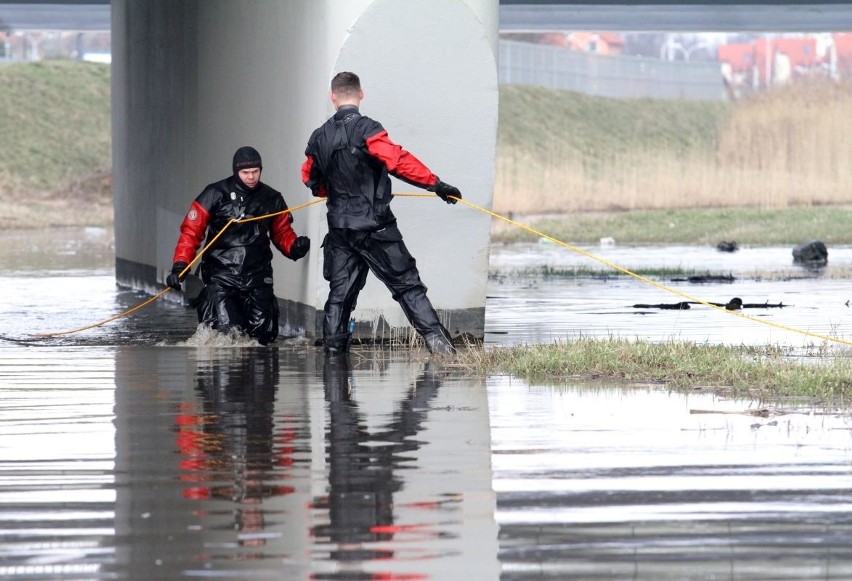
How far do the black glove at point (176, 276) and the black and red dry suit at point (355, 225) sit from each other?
1.33m

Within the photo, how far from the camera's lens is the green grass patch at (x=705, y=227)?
35375mm

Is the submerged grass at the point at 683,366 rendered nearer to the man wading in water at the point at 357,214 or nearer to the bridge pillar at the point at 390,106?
the man wading in water at the point at 357,214

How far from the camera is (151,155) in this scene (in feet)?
71.7

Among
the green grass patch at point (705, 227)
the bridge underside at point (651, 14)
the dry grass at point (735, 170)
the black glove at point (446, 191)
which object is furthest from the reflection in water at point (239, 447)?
the dry grass at point (735, 170)

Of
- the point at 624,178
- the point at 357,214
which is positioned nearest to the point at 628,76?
the point at 624,178

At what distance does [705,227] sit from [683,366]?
27.5 metres

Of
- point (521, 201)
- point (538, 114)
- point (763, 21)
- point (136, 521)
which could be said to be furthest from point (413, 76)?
point (538, 114)

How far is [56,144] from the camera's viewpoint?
229ft

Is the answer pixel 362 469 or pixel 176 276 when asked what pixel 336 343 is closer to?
pixel 176 276

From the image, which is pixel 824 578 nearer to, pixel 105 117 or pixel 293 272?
pixel 293 272

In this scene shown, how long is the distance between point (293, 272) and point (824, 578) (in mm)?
9217

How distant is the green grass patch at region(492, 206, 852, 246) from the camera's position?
35.4m

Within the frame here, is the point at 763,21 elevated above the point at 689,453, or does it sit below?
above

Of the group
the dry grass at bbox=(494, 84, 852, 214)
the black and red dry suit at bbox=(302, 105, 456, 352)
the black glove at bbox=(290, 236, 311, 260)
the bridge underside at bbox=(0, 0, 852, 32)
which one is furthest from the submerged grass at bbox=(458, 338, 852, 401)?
the dry grass at bbox=(494, 84, 852, 214)
